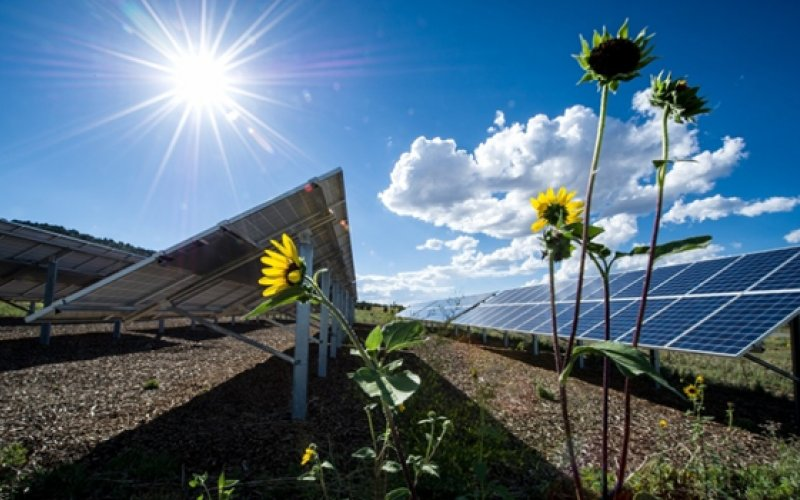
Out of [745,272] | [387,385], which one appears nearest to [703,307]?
[745,272]

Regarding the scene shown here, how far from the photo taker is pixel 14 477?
3.21m

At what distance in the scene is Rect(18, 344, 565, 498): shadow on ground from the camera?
3.10 m

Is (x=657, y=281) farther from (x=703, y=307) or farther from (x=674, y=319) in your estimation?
(x=674, y=319)

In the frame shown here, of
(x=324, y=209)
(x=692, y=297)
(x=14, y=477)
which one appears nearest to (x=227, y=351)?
(x=324, y=209)

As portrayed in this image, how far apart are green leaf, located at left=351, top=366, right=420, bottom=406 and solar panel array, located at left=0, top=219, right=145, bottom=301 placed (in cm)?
1130

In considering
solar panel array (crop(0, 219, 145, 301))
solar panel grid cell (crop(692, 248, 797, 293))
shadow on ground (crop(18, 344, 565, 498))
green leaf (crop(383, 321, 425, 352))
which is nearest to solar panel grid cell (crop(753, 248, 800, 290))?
solar panel grid cell (crop(692, 248, 797, 293))

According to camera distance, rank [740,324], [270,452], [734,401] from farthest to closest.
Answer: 1. [734,401]
2. [740,324]
3. [270,452]

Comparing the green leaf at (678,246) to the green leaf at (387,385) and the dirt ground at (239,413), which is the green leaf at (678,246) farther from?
the dirt ground at (239,413)

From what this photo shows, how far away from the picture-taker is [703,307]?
7289mm

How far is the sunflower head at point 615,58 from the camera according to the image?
1334 mm

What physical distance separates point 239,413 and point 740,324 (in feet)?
24.8

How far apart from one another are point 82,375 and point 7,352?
11.7 ft

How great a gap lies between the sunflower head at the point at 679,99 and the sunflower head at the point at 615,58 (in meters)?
0.21

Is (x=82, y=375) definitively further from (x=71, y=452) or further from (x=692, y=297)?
(x=692, y=297)
